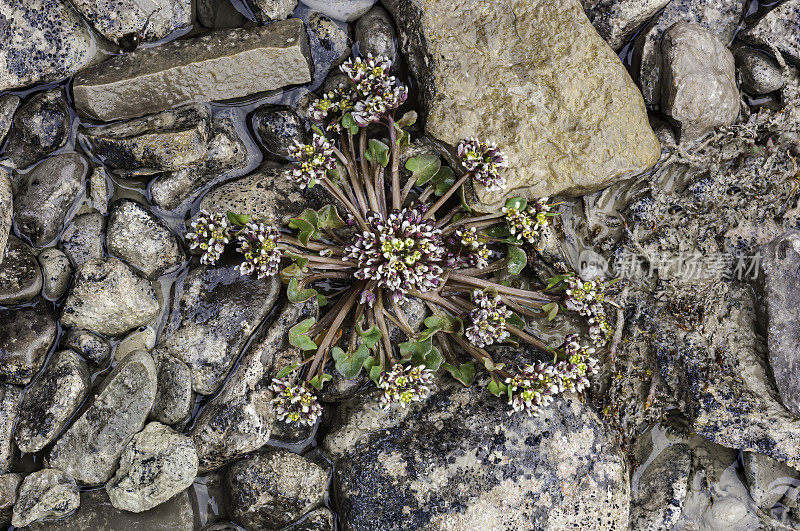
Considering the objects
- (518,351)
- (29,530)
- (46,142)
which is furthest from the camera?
(518,351)

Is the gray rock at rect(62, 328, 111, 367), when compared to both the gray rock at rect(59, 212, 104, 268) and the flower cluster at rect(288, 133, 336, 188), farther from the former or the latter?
the flower cluster at rect(288, 133, 336, 188)

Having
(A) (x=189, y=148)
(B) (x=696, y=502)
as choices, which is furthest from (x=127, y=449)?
(B) (x=696, y=502)

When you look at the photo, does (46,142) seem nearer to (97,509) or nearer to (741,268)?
(97,509)

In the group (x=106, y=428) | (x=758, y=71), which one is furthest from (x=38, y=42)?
(x=758, y=71)

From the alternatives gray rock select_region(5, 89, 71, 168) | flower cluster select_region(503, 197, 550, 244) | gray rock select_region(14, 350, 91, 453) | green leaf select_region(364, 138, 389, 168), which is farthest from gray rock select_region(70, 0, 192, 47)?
flower cluster select_region(503, 197, 550, 244)

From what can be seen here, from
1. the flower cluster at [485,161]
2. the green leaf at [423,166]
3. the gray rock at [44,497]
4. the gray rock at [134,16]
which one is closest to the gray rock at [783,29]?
the flower cluster at [485,161]

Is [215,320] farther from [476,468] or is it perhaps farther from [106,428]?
[476,468]
